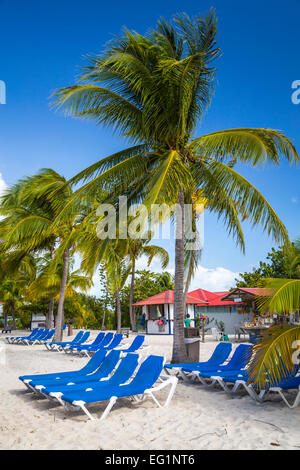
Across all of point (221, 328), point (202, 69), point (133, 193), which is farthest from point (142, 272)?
point (202, 69)

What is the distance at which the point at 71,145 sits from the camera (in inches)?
543

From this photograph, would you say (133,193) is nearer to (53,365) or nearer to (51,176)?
(53,365)

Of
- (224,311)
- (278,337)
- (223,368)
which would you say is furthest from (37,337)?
(224,311)

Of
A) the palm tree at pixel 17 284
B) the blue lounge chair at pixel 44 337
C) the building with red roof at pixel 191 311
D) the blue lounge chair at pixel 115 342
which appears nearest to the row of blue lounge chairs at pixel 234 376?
the blue lounge chair at pixel 115 342

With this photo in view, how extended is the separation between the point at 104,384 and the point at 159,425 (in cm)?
136

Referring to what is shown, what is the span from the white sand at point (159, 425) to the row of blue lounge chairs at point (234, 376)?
0.61ft

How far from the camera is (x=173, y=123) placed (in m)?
9.23

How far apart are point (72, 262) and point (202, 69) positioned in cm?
1836

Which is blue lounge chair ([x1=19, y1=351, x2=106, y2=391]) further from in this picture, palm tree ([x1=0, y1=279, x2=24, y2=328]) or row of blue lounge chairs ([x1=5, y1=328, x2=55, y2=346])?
palm tree ([x1=0, y1=279, x2=24, y2=328])

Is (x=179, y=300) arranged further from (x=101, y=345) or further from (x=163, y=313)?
(x=163, y=313)

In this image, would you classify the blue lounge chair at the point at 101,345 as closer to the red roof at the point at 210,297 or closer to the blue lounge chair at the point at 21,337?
the blue lounge chair at the point at 21,337

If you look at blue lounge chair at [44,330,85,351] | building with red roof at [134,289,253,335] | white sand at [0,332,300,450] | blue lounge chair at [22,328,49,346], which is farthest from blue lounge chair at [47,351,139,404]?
building with red roof at [134,289,253,335]

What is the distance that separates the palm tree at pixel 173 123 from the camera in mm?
8805

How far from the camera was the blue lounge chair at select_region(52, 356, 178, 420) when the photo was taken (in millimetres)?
4910
